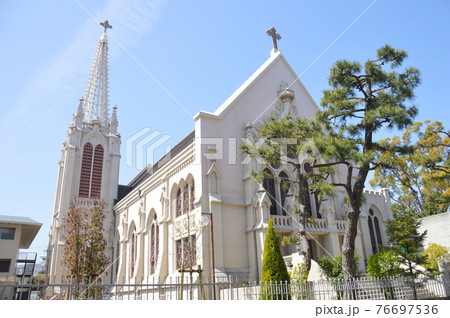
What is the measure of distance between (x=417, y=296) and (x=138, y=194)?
75.9ft

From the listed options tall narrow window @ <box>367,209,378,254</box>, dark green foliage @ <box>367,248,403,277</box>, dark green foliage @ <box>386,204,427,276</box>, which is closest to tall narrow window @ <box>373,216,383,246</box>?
tall narrow window @ <box>367,209,378,254</box>

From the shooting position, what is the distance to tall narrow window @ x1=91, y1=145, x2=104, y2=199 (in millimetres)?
40281

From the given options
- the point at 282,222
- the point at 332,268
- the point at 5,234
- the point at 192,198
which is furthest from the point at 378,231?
the point at 5,234

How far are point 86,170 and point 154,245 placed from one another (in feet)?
61.7

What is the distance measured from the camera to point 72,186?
39094mm

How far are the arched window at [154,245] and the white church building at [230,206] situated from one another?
79 mm

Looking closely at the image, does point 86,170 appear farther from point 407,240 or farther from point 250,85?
point 407,240

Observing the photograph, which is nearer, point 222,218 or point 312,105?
point 222,218

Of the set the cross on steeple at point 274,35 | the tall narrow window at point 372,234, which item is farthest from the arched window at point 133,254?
the cross on steeple at point 274,35

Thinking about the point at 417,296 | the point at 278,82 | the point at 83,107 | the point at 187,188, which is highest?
the point at 83,107

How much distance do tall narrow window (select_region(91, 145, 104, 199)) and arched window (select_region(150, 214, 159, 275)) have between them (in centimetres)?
1508

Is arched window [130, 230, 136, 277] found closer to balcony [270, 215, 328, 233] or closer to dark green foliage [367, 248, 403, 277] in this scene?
balcony [270, 215, 328, 233]

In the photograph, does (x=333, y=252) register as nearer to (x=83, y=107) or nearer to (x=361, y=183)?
(x=361, y=183)

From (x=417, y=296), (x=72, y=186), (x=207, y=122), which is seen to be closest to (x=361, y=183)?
(x=417, y=296)
